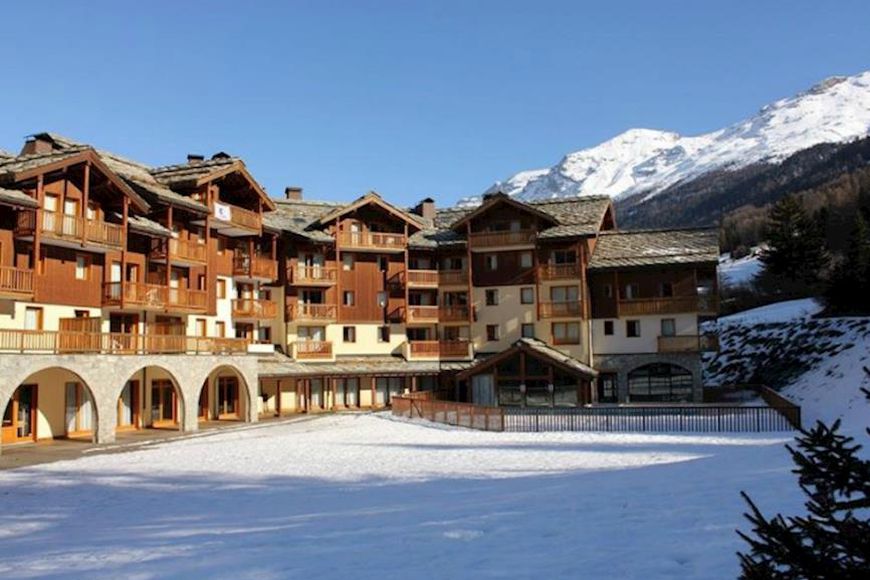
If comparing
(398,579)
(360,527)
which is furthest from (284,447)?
(398,579)

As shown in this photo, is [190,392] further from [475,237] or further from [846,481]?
[846,481]

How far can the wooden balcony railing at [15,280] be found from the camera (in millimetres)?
29344

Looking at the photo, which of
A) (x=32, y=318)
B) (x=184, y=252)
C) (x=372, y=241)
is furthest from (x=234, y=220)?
(x=32, y=318)

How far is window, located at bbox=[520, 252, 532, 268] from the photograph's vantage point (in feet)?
170

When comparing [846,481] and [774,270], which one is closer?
[846,481]

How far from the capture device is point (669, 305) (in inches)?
1891

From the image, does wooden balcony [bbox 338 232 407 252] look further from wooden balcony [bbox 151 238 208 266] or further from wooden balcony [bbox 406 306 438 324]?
wooden balcony [bbox 151 238 208 266]

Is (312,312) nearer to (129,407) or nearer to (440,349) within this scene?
(440,349)

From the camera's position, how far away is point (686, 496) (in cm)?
1427

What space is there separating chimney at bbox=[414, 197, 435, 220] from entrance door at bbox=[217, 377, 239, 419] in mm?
21887

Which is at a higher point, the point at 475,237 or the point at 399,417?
the point at 475,237

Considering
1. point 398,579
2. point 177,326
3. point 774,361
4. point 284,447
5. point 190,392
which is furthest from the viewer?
point 774,361

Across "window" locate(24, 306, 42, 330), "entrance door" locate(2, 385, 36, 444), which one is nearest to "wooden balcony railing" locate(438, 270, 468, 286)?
"window" locate(24, 306, 42, 330)

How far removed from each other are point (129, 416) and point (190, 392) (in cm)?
337
